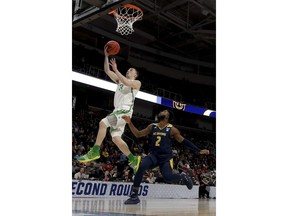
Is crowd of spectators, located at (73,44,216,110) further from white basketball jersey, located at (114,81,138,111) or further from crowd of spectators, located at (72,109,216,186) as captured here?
crowd of spectators, located at (72,109,216,186)

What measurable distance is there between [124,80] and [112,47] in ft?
1.27

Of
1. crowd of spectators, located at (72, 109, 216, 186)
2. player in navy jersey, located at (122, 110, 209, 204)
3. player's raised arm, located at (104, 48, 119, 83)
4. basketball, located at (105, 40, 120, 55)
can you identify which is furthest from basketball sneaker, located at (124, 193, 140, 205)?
basketball, located at (105, 40, 120, 55)

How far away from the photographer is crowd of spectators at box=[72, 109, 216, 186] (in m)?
3.98

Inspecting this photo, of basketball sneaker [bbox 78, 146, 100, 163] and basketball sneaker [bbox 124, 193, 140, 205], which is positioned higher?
basketball sneaker [bbox 78, 146, 100, 163]

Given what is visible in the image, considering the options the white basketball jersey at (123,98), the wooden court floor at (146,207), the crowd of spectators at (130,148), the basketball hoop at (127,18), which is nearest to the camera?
the wooden court floor at (146,207)

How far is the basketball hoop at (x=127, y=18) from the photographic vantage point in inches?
167

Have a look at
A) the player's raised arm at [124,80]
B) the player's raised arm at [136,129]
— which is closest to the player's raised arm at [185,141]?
the player's raised arm at [136,129]

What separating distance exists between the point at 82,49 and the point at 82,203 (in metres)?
1.62

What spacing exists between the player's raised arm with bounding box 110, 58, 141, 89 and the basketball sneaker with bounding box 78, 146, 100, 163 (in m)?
0.77

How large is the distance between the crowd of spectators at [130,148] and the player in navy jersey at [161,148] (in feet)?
0.16

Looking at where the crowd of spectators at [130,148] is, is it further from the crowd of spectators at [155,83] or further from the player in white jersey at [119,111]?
the crowd of spectators at [155,83]

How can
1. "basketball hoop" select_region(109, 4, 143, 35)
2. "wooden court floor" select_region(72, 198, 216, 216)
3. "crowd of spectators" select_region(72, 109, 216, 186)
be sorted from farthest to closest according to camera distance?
"basketball hoop" select_region(109, 4, 143, 35) < "crowd of spectators" select_region(72, 109, 216, 186) < "wooden court floor" select_region(72, 198, 216, 216)
